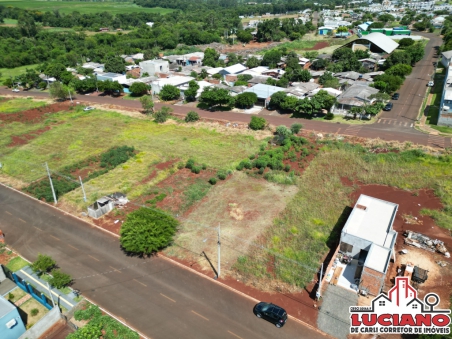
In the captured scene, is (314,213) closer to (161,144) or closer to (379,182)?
(379,182)

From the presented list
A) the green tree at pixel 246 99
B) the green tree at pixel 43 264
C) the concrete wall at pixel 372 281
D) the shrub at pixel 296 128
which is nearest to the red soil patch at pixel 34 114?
the green tree at pixel 246 99

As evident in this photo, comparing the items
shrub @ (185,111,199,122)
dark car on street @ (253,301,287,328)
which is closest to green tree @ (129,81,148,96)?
shrub @ (185,111,199,122)

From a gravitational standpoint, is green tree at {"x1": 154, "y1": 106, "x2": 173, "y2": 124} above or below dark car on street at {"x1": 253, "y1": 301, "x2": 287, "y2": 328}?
above

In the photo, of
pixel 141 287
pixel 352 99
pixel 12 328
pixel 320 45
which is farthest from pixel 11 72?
pixel 320 45

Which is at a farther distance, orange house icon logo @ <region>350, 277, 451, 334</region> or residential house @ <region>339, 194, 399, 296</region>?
residential house @ <region>339, 194, 399, 296</region>

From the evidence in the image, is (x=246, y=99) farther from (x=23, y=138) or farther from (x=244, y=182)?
(x=23, y=138)

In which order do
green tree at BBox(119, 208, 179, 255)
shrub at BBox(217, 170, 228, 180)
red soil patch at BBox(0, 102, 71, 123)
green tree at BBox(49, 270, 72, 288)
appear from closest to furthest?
green tree at BBox(49, 270, 72, 288)
green tree at BBox(119, 208, 179, 255)
shrub at BBox(217, 170, 228, 180)
red soil patch at BBox(0, 102, 71, 123)

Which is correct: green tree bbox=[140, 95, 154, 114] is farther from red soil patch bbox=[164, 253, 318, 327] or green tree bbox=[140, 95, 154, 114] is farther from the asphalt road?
red soil patch bbox=[164, 253, 318, 327]

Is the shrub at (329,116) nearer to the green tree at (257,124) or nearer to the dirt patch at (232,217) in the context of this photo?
the green tree at (257,124)
